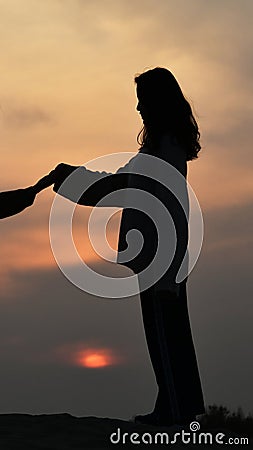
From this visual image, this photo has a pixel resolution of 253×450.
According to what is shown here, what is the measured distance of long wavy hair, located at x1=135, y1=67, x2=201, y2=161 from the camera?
5.87 m

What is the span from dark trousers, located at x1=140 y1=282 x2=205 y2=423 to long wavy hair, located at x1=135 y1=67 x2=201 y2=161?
1.04 meters

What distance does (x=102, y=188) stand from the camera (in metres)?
6.47

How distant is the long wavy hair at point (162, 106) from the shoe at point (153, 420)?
187 centimetres

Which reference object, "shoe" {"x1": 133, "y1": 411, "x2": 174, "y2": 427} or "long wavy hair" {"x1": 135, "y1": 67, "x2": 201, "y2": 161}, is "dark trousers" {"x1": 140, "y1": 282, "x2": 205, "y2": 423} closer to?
"shoe" {"x1": 133, "y1": 411, "x2": 174, "y2": 427}

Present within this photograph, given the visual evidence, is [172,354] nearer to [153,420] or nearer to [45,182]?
[153,420]

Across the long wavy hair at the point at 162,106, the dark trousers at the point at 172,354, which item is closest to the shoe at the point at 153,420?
the dark trousers at the point at 172,354

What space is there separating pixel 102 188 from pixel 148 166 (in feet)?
2.38

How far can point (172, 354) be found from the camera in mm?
5902

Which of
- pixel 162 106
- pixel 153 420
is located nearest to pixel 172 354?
pixel 153 420

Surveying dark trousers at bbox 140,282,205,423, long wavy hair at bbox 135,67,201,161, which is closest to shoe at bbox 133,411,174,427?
dark trousers at bbox 140,282,205,423

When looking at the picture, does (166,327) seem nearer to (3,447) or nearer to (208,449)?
(208,449)

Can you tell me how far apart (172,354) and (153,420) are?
48 centimetres

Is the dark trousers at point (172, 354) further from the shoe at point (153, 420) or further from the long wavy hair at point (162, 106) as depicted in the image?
the long wavy hair at point (162, 106)

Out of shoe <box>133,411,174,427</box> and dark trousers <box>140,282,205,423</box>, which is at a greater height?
dark trousers <box>140,282,205,423</box>
